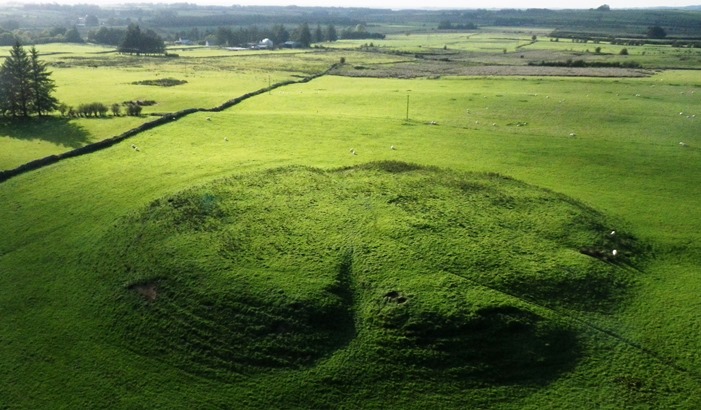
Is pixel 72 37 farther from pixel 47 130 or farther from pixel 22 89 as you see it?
pixel 47 130

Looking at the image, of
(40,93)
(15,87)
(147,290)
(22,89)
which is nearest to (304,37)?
(40,93)

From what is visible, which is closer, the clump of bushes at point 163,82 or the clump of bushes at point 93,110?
the clump of bushes at point 93,110

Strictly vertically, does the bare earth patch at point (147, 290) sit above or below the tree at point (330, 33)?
below

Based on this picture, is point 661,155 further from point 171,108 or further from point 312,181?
point 171,108

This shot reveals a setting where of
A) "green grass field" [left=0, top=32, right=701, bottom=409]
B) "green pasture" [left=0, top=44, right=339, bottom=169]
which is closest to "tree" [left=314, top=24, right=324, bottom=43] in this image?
"green pasture" [left=0, top=44, right=339, bottom=169]

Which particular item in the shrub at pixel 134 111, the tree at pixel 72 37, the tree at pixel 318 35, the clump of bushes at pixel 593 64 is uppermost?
the tree at pixel 318 35

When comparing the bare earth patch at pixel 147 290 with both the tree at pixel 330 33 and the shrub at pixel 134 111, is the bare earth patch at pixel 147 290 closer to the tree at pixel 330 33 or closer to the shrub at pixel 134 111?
the shrub at pixel 134 111

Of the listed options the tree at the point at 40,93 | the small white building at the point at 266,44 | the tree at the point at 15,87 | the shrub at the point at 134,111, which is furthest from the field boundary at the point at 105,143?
the small white building at the point at 266,44

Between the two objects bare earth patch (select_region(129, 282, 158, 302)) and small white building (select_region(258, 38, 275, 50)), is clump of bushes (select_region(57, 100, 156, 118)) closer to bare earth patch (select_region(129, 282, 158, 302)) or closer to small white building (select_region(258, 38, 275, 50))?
bare earth patch (select_region(129, 282, 158, 302))
